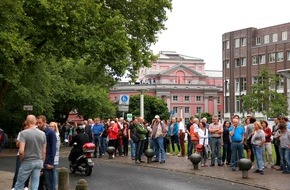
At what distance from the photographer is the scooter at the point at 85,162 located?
1748cm

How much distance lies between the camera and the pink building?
127312mm

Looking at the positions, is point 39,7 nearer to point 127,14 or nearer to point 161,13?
point 127,14

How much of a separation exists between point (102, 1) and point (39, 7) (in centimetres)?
611

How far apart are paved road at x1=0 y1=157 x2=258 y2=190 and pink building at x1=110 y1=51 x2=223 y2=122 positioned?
103632mm

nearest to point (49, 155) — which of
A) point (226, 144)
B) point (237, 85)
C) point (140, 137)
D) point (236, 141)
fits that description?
point (236, 141)

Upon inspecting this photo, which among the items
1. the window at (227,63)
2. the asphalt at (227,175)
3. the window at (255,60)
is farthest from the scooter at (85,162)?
the window at (227,63)

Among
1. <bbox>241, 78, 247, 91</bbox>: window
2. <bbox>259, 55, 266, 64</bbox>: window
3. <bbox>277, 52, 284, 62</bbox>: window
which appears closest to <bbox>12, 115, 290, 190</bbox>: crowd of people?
A: <bbox>277, 52, 284, 62</bbox>: window

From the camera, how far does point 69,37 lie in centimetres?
2281

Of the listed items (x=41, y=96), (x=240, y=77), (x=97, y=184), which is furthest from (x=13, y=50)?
(x=240, y=77)

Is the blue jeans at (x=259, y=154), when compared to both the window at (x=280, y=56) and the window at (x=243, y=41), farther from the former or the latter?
the window at (x=243, y=41)

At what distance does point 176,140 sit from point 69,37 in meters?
7.52

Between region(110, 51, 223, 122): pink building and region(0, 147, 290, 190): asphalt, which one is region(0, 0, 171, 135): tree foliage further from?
region(110, 51, 223, 122): pink building

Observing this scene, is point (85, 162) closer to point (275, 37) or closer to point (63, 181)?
point (63, 181)

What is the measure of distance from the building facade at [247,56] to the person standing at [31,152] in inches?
3045
